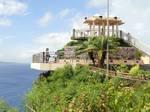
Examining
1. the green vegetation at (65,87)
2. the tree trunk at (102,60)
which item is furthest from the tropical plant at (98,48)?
the green vegetation at (65,87)

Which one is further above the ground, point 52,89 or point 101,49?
point 101,49

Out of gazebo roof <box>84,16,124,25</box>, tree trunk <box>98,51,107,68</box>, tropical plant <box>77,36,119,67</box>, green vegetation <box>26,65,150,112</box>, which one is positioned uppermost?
gazebo roof <box>84,16,124,25</box>

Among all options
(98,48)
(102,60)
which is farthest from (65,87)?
(102,60)

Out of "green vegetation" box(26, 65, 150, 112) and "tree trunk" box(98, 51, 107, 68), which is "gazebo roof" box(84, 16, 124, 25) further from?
"green vegetation" box(26, 65, 150, 112)

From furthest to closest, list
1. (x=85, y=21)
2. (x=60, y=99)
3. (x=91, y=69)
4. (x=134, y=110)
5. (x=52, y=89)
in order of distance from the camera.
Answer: (x=85, y=21) → (x=91, y=69) → (x=52, y=89) → (x=60, y=99) → (x=134, y=110)

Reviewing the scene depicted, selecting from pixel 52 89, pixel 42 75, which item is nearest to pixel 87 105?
pixel 52 89

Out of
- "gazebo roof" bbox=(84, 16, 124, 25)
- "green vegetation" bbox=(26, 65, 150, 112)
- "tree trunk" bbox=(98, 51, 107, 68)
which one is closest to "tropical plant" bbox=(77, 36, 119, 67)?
"tree trunk" bbox=(98, 51, 107, 68)

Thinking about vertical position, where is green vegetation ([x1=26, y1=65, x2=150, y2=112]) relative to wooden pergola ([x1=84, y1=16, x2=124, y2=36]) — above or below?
below

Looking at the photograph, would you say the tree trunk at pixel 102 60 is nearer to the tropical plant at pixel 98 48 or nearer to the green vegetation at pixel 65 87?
the tropical plant at pixel 98 48

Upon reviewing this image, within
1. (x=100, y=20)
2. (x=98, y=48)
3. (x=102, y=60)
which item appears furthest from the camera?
(x=100, y=20)

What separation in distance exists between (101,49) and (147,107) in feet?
92.2

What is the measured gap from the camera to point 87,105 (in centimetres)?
1514

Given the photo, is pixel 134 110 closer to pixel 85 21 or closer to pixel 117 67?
pixel 117 67

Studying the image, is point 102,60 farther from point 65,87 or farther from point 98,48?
point 65,87
